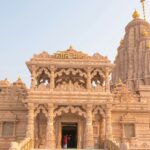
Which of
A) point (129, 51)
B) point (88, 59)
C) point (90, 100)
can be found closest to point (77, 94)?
point (90, 100)

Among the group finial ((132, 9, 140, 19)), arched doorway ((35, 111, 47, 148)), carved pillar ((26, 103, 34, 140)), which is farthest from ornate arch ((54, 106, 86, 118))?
finial ((132, 9, 140, 19))

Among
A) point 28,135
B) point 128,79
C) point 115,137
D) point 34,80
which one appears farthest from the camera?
point 128,79

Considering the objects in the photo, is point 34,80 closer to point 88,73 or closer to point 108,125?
point 88,73

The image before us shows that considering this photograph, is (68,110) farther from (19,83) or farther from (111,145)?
(19,83)

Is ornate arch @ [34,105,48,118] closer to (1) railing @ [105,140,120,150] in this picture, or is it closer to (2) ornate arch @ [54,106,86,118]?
(2) ornate arch @ [54,106,86,118]

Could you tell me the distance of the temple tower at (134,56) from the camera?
44.0m

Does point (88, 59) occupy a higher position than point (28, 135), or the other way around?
point (88, 59)

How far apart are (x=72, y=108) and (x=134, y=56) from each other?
2861 centimetres

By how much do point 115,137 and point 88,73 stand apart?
652cm

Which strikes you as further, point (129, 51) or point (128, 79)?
point (129, 51)

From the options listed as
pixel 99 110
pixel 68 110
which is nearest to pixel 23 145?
pixel 68 110

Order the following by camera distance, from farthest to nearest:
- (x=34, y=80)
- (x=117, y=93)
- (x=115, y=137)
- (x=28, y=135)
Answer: (x=117, y=93) < (x=115, y=137) < (x=34, y=80) < (x=28, y=135)

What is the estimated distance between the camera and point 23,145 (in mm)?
16297

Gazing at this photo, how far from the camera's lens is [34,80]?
70.6 feet
